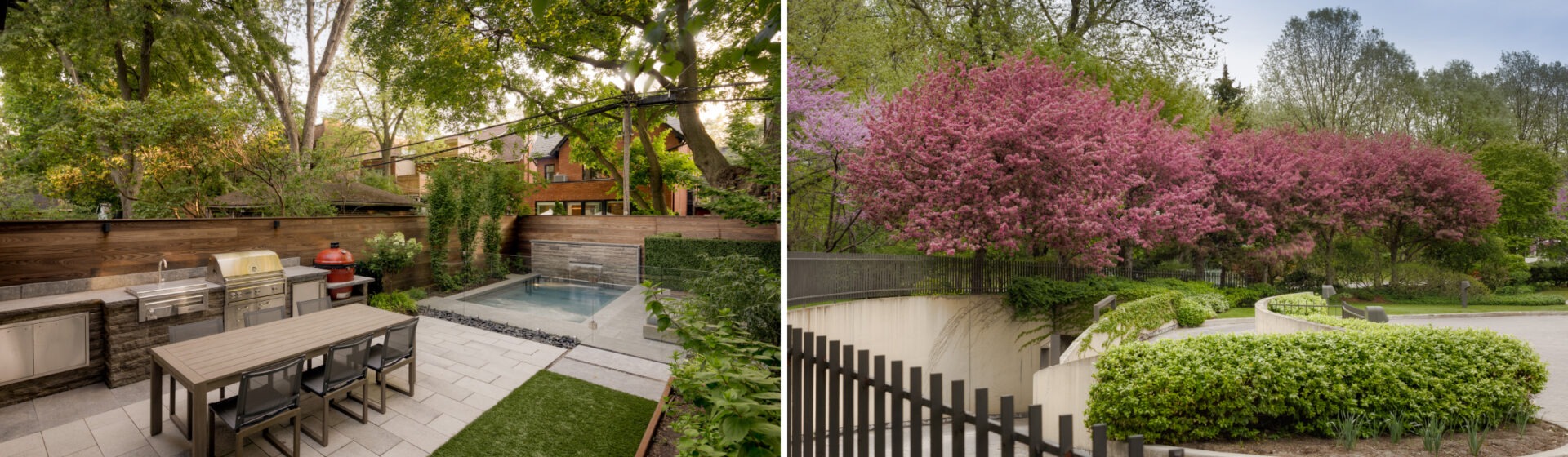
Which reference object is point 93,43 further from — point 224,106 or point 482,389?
point 482,389

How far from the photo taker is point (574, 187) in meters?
2.30

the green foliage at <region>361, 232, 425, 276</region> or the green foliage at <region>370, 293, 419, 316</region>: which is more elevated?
the green foliage at <region>361, 232, 425, 276</region>

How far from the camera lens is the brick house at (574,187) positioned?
226 centimetres

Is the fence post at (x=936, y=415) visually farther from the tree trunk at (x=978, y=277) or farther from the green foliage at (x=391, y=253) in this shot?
the green foliage at (x=391, y=253)

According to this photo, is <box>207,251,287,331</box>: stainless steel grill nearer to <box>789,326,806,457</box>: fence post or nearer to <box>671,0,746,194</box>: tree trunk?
<box>671,0,746,194</box>: tree trunk

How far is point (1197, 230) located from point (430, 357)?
11.3 ft

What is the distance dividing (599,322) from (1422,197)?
3148 mm

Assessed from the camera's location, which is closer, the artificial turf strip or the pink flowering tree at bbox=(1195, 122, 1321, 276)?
the artificial turf strip

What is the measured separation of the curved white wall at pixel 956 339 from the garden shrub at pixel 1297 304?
100 centimetres

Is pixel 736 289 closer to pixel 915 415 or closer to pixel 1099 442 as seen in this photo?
pixel 915 415

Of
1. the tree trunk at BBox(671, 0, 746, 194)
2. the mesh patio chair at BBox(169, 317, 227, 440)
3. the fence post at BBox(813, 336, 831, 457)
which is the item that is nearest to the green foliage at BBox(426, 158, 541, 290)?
the mesh patio chair at BBox(169, 317, 227, 440)

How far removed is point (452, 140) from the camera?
7.34 feet

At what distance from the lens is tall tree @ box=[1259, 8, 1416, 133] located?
196cm

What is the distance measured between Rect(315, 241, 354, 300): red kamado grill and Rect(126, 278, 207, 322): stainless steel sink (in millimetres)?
345
